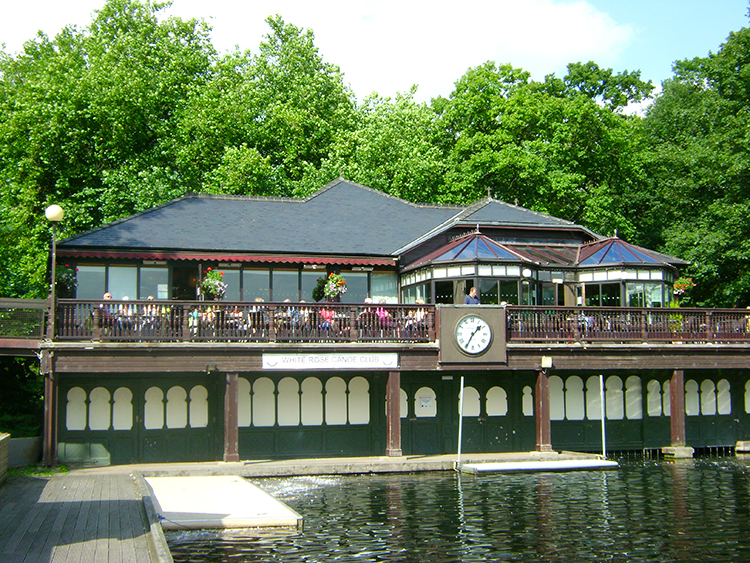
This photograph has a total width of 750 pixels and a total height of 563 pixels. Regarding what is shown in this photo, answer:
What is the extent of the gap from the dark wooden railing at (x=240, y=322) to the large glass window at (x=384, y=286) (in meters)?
5.70

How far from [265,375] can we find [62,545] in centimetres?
1144

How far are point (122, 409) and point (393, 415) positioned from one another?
7.64 m

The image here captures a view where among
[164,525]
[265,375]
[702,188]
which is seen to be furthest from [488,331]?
[702,188]

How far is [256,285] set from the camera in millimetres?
28125

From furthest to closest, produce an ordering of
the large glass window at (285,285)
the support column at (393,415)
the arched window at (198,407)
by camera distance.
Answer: the large glass window at (285,285), the arched window at (198,407), the support column at (393,415)

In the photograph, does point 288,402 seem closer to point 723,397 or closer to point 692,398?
point 692,398

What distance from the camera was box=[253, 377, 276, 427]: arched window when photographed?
23.9 meters

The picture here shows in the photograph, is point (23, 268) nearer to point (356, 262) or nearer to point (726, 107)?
point (356, 262)

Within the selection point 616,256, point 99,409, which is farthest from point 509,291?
point 99,409

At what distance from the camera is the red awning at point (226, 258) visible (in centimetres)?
2628

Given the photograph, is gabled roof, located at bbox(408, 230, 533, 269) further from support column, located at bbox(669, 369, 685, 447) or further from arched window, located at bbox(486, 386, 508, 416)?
support column, located at bbox(669, 369, 685, 447)

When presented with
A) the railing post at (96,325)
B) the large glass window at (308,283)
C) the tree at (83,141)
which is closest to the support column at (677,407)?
the large glass window at (308,283)

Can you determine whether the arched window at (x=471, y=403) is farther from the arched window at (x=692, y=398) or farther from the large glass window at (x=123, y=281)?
A: the large glass window at (x=123, y=281)

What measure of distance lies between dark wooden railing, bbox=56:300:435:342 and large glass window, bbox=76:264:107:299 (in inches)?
228
